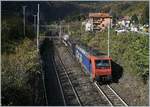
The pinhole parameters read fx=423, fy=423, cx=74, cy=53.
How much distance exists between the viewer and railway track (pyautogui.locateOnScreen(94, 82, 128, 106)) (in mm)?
A: 23212

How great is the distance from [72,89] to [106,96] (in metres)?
3.15

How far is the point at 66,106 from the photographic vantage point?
2191 centimetres

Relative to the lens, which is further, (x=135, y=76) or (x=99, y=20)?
(x=99, y=20)

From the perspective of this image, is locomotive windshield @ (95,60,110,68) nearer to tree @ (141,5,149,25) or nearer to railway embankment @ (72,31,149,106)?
railway embankment @ (72,31,149,106)

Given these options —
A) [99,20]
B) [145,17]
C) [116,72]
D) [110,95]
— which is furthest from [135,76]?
[99,20]

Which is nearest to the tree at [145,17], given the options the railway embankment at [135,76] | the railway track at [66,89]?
the railway track at [66,89]

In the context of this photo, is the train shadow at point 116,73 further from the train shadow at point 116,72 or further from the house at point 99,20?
the house at point 99,20

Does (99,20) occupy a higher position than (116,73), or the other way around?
(99,20)

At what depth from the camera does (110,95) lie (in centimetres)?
2538

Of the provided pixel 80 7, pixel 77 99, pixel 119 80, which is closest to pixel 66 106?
pixel 77 99

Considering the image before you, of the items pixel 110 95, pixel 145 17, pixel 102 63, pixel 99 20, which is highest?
pixel 145 17

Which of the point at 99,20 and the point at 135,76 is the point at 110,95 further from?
the point at 99,20

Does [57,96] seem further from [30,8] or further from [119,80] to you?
[30,8]

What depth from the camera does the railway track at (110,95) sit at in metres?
23.2
